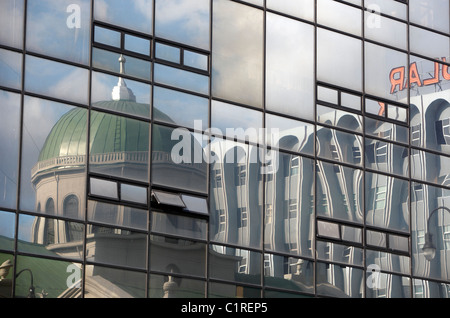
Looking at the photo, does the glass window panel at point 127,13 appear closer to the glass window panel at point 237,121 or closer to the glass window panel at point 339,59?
the glass window panel at point 237,121

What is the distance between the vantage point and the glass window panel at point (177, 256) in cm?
2675

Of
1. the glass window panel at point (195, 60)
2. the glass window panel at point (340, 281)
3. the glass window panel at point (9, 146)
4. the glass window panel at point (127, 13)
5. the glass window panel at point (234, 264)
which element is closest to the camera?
the glass window panel at point (9, 146)

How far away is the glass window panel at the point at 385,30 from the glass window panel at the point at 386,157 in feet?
9.94

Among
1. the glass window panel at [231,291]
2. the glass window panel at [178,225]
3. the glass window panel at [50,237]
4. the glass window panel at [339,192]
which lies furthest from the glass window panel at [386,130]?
the glass window panel at [50,237]

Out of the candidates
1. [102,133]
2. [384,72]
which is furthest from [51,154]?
[384,72]

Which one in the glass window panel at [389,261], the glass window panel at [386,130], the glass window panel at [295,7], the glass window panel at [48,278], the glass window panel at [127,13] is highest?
the glass window panel at [295,7]

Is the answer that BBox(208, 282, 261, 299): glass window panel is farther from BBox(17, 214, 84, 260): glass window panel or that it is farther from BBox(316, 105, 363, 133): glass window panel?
BBox(316, 105, 363, 133): glass window panel

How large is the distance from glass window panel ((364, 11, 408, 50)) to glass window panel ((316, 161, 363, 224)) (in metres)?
4.09

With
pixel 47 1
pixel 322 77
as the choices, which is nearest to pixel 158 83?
pixel 47 1

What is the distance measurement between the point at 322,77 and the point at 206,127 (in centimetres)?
426

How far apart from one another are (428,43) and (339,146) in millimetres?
5050

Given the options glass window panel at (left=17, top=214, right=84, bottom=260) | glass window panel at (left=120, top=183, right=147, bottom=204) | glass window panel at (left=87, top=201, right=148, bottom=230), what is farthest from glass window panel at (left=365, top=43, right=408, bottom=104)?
glass window panel at (left=17, top=214, right=84, bottom=260)

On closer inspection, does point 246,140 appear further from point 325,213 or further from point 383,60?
point 383,60
